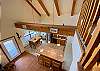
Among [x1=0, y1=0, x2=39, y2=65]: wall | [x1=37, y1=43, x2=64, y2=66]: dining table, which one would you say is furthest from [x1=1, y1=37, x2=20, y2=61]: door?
[x1=37, y1=43, x2=64, y2=66]: dining table

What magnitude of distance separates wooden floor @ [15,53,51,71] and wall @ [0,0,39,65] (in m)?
0.86

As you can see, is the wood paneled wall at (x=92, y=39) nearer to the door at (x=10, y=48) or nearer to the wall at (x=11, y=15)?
the wall at (x=11, y=15)

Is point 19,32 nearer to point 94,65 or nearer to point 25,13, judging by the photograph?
point 25,13

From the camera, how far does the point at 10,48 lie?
6.62 metres

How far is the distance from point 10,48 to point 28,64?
4.65ft

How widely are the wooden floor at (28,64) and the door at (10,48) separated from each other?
491 millimetres

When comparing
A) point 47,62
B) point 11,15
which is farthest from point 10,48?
point 47,62

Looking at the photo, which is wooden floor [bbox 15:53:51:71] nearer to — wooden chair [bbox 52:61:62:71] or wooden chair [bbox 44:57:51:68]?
wooden chair [bbox 44:57:51:68]

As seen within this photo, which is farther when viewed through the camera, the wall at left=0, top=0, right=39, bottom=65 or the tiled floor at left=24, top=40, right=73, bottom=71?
the wall at left=0, top=0, right=39, bottom=65

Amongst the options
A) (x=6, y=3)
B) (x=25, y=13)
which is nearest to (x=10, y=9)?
(x=6, y=3)

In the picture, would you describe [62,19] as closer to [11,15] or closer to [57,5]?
[57,5]

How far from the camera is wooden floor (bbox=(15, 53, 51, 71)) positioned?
6.55m

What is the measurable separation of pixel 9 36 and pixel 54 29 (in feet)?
9.75

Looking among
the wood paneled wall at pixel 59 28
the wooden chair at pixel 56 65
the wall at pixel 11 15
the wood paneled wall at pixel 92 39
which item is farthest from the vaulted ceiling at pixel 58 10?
the wood paneled wall at pixel 92 39
